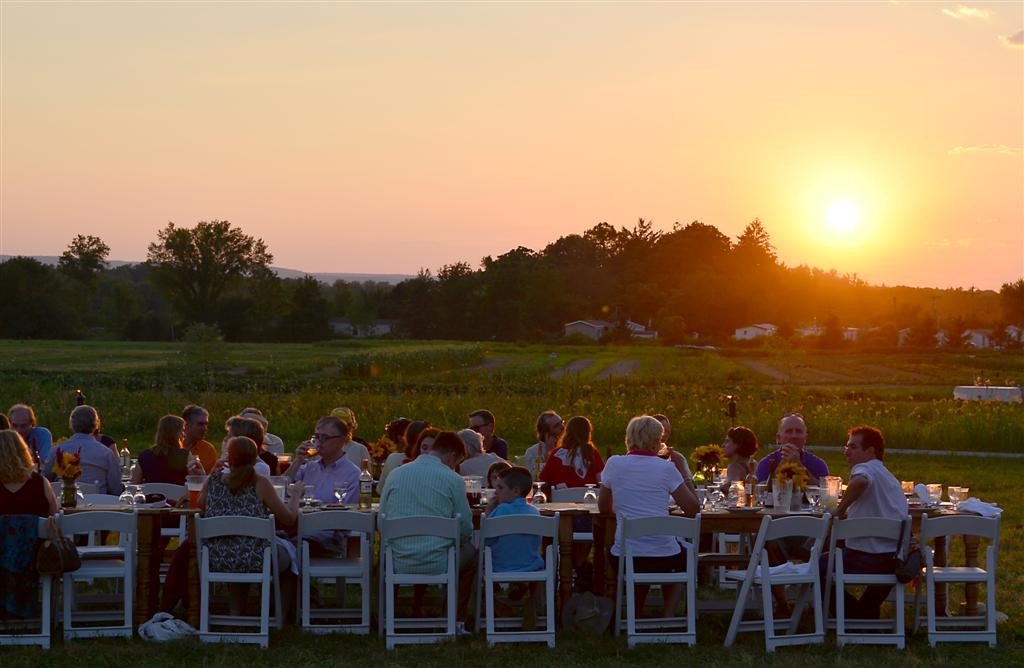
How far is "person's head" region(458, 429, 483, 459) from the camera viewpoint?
35.6 feet

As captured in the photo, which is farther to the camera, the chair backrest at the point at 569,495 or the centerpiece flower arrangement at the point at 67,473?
the chair backrest at the point at 569,495

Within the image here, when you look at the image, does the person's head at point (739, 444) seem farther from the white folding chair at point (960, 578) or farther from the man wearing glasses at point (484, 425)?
the man wearing glasses at point (484, 425)

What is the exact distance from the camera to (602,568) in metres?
8.98

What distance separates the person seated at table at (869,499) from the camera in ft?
27.5

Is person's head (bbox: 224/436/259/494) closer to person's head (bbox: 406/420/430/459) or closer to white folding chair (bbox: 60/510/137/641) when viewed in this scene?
white folding chair (bbox: 60/510/137/641)

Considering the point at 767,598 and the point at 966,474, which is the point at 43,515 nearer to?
the point at 767,598

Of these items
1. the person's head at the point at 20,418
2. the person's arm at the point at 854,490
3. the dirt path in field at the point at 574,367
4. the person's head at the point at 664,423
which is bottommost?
the dirt path in field at the point at 574,367

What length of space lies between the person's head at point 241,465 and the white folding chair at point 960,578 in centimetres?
438

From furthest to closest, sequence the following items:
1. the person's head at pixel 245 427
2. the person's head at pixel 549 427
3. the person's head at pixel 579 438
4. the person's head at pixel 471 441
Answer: the person's head at pixel 549 427 → the person's head at pixel 471 441 → the person's head at pixel 579 438 → the person's head at pixel 245 427

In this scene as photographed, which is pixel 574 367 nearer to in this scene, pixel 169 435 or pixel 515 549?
pixel 169 435

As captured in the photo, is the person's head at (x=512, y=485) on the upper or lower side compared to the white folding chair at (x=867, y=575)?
upper

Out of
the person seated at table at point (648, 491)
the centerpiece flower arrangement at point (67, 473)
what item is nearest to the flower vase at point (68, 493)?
the centerpiece flower arrangement at point (67, 473)

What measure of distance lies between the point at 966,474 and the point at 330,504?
13.4 m

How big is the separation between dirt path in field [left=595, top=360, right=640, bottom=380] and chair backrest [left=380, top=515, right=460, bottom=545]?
165ft
